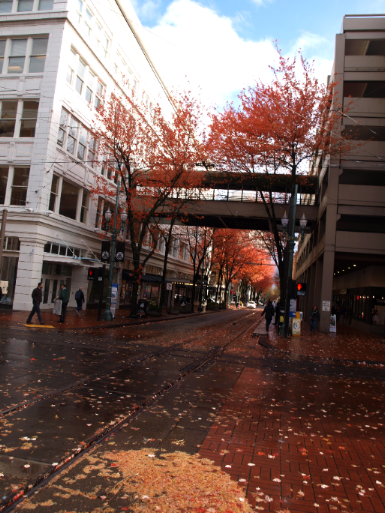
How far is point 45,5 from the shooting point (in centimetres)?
2594

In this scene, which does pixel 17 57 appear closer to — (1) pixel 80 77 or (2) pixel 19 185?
(1) pixel 80 77

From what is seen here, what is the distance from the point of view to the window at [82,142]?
93.7 feet

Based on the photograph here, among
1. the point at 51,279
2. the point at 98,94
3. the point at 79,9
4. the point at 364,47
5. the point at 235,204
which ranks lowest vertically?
the point at 51,279

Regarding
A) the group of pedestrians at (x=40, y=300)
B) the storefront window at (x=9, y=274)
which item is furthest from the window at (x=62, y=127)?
the group of pedestrians at (x=40, y=300)

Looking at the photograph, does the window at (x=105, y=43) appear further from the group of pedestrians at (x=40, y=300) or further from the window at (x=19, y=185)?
the group of pedestrians at (x=40, y=300)

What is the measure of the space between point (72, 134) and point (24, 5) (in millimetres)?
8393

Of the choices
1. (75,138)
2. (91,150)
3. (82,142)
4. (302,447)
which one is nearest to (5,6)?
(75,138)

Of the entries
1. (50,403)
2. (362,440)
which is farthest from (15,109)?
(362,440)

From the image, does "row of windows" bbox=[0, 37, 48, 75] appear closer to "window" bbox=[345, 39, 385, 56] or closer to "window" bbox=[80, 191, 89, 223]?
"window" bbox=[80, 191, 89, 223]

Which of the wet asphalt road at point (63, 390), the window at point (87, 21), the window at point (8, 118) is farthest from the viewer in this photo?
the window at point (87, 21)

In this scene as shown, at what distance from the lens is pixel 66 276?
2923 centimetres

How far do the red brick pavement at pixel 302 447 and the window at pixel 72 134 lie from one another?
22.8m

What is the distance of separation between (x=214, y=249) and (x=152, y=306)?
25128 millimetres

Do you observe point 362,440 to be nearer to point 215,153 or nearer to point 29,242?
point 29,242
